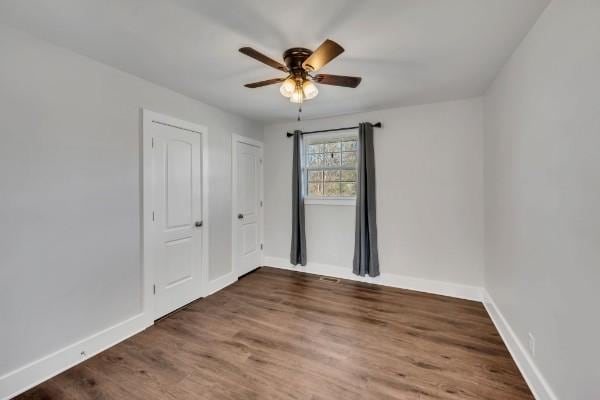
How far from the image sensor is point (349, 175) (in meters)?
3.89

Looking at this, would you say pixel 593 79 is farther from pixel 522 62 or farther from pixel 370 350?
pixel 370 350

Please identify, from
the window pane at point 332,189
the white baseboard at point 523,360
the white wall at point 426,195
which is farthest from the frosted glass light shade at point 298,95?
the white baseboard at point 523,360

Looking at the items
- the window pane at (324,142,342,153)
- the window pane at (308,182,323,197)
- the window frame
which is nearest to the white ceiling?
the window frame

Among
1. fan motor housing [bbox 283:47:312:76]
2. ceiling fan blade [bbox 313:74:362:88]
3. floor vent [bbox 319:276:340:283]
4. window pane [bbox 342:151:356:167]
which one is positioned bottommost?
floor vent [bbox 319:276:340:283]

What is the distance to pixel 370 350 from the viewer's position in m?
2.15

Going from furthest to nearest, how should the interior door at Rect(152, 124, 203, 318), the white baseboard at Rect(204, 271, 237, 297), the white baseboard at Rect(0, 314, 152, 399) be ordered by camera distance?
1. the white baseboard at Rect(204, 271, 237, 297)
2. the interior door at Rect(152, 124, 203, 318)
3. the white baseboard at Rect(0, 314, 152, 399)

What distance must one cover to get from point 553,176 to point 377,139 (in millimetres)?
2263

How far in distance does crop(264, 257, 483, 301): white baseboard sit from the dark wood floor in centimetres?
17

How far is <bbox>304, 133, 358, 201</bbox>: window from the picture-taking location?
387 centimetres

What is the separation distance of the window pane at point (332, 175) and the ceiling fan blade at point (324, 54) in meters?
2.23

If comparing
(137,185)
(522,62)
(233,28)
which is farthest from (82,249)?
(522,62)

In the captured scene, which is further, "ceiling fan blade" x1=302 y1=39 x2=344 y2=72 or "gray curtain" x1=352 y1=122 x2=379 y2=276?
"gray curtain" x1=352 y1=122 x2=379 y2=276

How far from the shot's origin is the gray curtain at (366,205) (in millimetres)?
3523

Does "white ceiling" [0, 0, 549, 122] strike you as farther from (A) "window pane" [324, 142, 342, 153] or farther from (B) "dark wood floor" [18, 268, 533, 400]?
(B) "dark wood floor" [18, 268, 533, 400]
